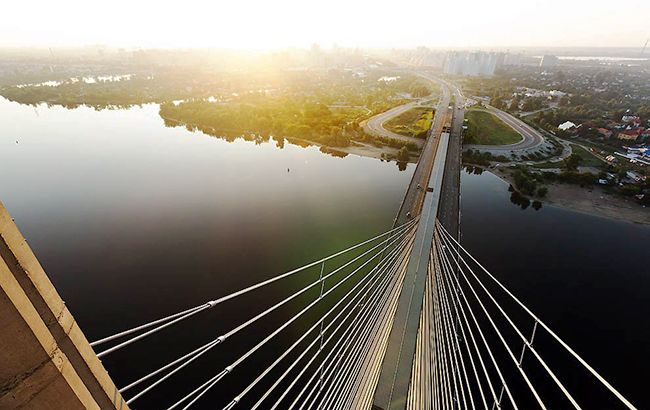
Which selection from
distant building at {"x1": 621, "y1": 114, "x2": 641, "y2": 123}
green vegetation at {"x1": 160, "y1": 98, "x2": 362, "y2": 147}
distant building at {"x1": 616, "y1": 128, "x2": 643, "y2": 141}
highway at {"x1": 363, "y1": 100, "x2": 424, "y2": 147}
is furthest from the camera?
distant building at {"x1": 621, "y1": 114, "x2": 641, "y2": 123}

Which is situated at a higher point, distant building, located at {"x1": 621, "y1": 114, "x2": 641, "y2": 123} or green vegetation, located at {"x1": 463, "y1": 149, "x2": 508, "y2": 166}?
distant building, located at {"x1": 621, "y1": 114, "x2": 641, "y2": 123}

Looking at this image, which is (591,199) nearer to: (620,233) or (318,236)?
(620,233)

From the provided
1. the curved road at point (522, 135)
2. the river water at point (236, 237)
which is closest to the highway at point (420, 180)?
the river water at point (236, 237)

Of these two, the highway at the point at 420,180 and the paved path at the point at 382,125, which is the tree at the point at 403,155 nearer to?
the highway at the point at 420,180

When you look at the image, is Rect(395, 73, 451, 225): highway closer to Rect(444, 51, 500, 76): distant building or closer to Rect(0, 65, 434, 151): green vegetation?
Rect(0, 65, 434, 151): green vegetation

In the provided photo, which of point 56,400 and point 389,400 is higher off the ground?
point 56,400

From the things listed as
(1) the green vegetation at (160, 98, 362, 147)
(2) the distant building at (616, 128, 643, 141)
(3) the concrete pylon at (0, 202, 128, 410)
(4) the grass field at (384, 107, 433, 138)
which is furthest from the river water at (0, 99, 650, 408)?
(2) the distant building at (616, 128, 643, 141)

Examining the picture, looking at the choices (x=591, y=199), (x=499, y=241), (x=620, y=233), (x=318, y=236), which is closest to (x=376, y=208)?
(x=318, y=236)
